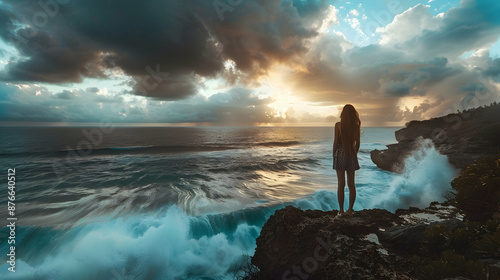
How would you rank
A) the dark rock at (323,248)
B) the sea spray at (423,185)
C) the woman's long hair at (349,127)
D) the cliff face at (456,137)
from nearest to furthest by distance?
the dark rock at (323,248)
the woman's long hair at (349,127)
the sea spray at (423,185)
the cliff face at (456,137)

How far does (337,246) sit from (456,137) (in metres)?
15.5

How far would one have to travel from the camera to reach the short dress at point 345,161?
4.68m

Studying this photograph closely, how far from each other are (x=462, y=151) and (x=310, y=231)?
13566 mm

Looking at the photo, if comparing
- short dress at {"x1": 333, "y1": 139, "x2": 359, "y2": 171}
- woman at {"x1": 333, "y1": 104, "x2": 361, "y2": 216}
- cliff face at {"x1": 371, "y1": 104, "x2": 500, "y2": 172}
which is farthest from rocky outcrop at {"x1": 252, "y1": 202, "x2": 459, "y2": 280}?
cliff face at {"x1": 371, "y1": 104, "x2": 500, "y2": 172}

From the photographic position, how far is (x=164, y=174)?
63.0 feet

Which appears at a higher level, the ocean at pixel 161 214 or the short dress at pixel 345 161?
the short dress at pixel 345 161

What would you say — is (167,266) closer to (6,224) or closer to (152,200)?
(152,200)

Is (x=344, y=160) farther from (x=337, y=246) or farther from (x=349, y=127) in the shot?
(x=337, y=246)

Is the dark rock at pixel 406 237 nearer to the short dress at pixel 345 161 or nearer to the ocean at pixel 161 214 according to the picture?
the short dress at pixel 345 161

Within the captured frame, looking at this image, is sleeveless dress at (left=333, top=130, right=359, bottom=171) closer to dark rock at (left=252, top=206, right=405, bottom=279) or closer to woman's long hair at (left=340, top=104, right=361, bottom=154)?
woman's long hair at (left=340, top=104, right=361, bottom=154)

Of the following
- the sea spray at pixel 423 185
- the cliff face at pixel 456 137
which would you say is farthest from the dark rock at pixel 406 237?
the cliff face at pixel 456 137

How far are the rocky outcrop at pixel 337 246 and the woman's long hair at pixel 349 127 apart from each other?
1615 mm

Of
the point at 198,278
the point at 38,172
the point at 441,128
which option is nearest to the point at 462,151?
the point at 441,128

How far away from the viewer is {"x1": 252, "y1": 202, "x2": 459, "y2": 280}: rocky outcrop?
3.07m
